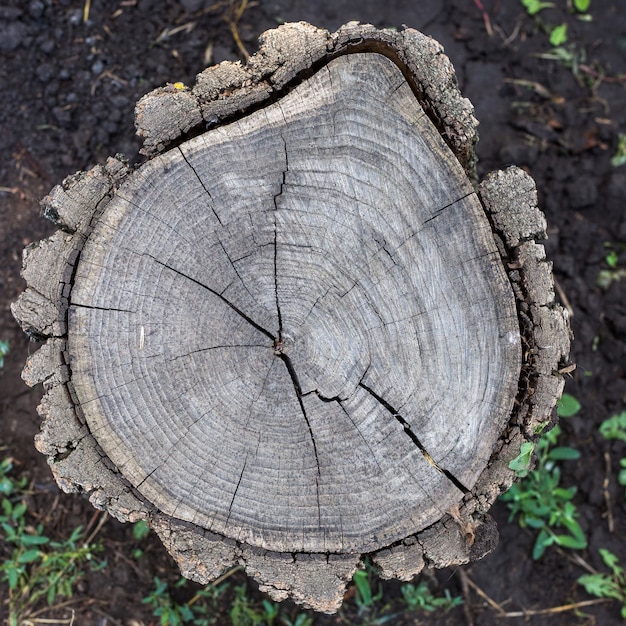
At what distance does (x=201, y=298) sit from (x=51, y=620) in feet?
6.77

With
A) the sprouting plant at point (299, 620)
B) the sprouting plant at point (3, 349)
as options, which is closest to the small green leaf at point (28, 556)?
the sprouting plant at point (3, 349)

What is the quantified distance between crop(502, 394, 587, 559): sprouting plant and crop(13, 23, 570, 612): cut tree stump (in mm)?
1324

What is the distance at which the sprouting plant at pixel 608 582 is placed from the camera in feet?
10.8

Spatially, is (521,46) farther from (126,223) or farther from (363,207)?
(126,223)

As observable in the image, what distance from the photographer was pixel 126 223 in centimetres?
204

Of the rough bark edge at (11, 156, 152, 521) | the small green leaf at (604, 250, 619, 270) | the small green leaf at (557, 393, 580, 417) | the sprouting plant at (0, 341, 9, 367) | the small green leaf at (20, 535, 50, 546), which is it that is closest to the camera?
the rough bark edge at (11, 156, 152, 521)

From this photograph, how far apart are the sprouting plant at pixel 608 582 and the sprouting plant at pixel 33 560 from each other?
242 cm

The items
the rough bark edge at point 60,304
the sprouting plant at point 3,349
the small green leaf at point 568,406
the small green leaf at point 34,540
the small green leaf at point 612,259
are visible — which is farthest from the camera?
the small green leaf at point 612,259

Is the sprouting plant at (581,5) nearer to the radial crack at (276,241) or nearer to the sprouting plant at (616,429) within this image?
the sprouting plant at (616,429)

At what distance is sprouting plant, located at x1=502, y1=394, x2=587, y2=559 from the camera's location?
10.7 feet

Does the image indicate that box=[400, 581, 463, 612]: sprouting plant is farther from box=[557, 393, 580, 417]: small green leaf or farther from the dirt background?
box=[557, 393, 580, 417]: small green leaf

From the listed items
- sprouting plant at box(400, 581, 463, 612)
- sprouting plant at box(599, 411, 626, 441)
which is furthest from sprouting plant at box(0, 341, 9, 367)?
sprouting plant at box(599, 411, 626, 441)

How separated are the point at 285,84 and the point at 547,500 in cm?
242

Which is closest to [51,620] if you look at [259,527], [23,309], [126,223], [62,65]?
[259,527]
